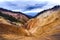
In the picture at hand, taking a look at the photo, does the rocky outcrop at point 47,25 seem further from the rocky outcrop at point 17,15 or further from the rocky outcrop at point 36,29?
the rocky outcrop at point 17,15

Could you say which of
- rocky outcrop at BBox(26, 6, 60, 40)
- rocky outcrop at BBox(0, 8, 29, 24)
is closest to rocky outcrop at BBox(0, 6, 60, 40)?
rocky outcrop at BBox(26, 6, 60, 40)

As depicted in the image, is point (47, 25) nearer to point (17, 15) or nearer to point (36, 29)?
point (36, 29)

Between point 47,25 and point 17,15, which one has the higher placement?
point 17,15

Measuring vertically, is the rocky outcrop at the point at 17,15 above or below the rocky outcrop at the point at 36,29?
above

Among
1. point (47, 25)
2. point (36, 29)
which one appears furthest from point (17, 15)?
point (47, 25)

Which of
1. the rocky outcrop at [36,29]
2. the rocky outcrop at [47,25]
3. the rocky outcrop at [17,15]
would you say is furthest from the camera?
the rocky outcrop at [17,15]

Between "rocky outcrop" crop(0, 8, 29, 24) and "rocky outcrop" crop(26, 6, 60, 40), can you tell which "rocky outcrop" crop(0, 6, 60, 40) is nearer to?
"rocky outcrop" crop(26, 6, 60, 40)

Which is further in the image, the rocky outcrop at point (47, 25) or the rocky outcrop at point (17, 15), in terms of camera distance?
the rocky outcrop at point (17, 15)

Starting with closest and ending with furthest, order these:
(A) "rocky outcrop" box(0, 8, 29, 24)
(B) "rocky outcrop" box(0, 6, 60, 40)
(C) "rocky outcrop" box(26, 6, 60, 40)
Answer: (B) "rocky outcrop" box(0, 6, 60, 40), (C) "rocky outcrop" box(26, 6, 60, 40), (A) "rocky outcrop" box(0, 8, 29, 24)

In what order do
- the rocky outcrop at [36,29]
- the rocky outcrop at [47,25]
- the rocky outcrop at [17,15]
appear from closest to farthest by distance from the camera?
1. the rocky outcrop at [36,29]
2. the rocky outcrop at [47,25]
3. the rocky outcrop at [17,15]

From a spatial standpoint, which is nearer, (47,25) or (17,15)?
(47,25)

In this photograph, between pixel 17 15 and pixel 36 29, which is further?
pixel 17 15

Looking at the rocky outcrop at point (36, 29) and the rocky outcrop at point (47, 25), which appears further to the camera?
the rocky outcrop at point (47, 25)

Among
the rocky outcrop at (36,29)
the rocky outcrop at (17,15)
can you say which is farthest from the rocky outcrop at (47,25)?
the rocky outcrop at (17,15)
